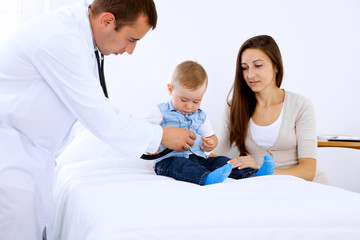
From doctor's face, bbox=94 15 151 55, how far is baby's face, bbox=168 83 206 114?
13.4 inches

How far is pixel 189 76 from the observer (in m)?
1.64

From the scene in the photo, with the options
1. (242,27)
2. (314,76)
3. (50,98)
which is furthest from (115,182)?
(314,76)

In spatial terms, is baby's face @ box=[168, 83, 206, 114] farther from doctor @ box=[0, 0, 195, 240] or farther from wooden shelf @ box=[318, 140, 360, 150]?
wooden shelf @ box=[318, 140, 360, 150]

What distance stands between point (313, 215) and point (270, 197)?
0.14 m

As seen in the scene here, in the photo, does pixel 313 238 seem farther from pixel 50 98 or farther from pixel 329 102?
pixel 329 102

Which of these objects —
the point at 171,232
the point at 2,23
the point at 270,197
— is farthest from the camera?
the point at 2,23

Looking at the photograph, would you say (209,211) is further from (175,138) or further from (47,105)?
(47,105)

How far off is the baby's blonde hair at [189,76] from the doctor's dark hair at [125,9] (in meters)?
0.37

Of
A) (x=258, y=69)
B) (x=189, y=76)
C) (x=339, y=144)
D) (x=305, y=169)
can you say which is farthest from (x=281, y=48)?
(x=189, y=76)

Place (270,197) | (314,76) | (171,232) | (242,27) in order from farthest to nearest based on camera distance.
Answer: (314,76) < (242,27) < (270,197) < (171,232)

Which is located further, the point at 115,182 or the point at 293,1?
the point at 293,1

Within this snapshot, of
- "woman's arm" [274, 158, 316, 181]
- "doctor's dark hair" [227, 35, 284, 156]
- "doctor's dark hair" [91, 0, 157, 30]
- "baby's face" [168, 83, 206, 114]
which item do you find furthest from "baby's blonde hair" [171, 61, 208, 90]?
"woman's arm" [274, 158, 316, 181]

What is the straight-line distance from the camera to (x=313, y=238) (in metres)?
0.92

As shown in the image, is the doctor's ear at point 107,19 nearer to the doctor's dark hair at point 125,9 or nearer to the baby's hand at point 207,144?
the doctor's dark hair at point 125,9
